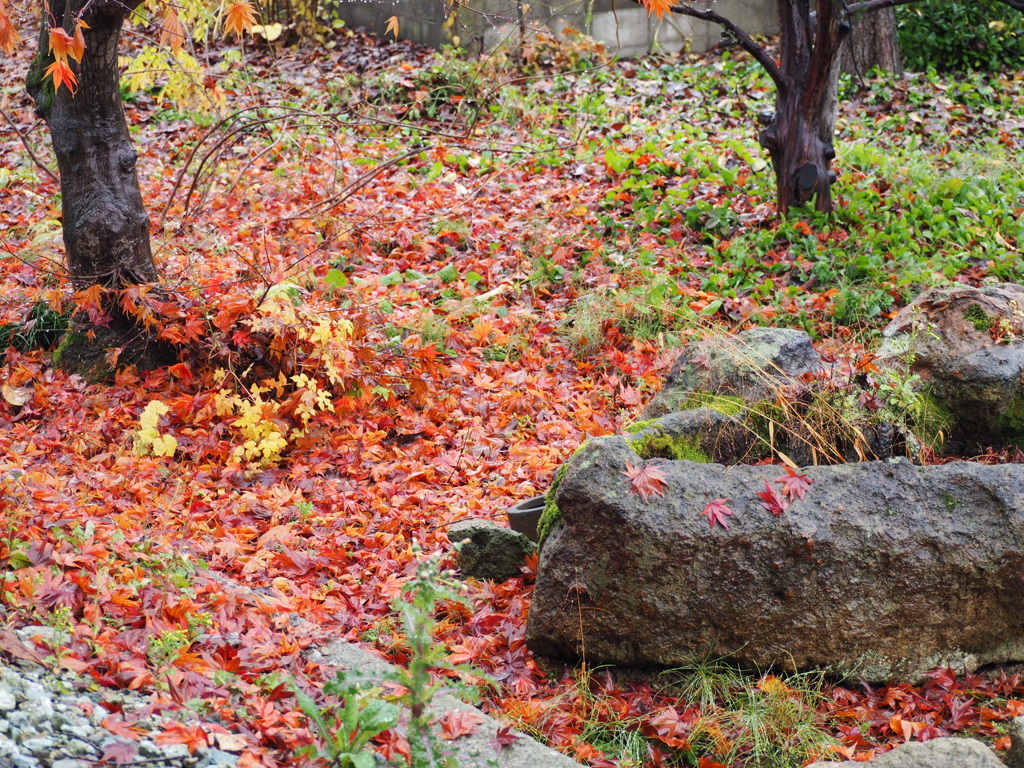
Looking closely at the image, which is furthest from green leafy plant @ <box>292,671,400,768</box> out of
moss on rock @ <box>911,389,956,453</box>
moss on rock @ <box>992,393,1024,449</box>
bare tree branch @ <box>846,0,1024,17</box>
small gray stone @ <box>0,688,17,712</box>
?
bare tree branch @ <box>846,0,1024,17</box>

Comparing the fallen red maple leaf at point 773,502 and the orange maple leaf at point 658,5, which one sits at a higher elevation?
the orange maple leaf at point 658,5

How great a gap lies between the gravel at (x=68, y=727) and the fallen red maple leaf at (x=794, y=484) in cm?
210

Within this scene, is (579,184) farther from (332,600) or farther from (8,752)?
(8,752)

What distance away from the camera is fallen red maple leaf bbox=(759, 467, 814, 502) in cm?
324

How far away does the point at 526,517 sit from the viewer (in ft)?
13.1

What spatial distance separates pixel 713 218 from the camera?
7.45 meters

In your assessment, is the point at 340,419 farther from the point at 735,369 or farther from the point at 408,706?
the point at 408,706

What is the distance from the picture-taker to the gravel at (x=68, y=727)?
2.21 meters

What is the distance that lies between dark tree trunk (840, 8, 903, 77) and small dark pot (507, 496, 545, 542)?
8.30 m

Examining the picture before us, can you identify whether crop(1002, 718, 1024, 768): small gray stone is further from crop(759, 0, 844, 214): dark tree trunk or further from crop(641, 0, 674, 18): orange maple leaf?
crop(759, 0, 844, 214): dark tree trunk

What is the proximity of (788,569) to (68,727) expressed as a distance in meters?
2.39

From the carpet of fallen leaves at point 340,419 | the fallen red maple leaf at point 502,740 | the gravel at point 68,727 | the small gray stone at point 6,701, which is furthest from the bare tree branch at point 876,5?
the small gray stone at point 6,701

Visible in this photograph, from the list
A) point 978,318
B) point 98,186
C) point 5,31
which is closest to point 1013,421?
point 978,318

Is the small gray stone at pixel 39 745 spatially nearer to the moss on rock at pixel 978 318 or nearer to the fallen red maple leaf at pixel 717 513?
the fallen red maple leaf at pixel 717 513
